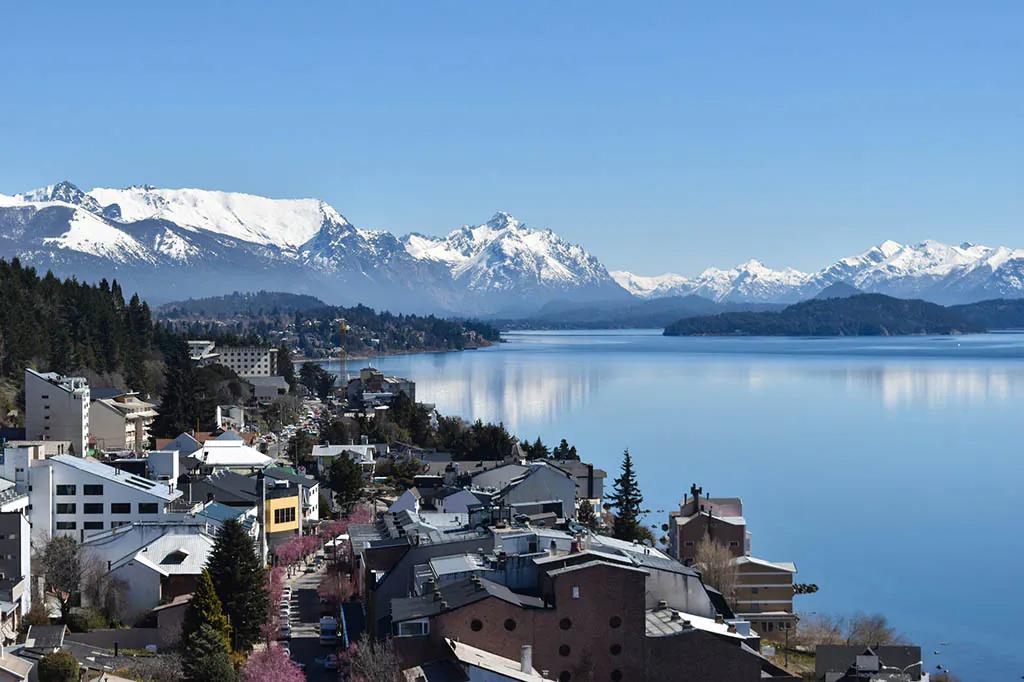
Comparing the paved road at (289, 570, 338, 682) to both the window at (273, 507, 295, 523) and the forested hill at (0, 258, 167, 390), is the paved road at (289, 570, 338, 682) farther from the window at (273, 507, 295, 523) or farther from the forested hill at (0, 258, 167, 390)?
the forested hill at (0, 258, 167, 390)

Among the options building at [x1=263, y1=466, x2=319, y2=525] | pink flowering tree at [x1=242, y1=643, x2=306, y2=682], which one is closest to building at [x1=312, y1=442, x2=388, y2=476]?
building at [x1=263, y1=466, x2=319, y2=525]

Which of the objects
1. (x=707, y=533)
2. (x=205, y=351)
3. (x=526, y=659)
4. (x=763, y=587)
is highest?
(x=205, y=351)

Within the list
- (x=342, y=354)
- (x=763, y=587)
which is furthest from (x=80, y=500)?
(x=342, y=354)

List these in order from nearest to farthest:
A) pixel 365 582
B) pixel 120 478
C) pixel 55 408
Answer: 1. pixel 365 582
2. pixel 120 478
3. pixel 55 408

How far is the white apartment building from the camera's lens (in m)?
19.8

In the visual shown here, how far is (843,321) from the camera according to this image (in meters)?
190

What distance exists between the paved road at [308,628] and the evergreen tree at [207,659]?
46.4 inches

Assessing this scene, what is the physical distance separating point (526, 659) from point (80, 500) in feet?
31.8

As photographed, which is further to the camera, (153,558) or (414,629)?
(153,558)

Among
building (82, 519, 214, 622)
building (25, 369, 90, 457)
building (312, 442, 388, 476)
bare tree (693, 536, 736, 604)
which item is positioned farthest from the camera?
building (312, 442, 388, 476)

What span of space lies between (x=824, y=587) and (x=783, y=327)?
555 feet

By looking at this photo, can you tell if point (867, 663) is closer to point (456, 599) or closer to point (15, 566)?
point (456, 599)

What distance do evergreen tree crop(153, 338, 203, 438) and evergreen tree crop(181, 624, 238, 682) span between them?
1971 cm

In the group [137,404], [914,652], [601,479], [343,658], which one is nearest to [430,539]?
[343,658]
